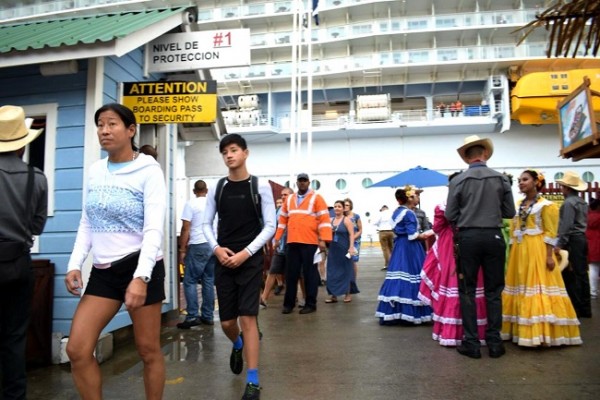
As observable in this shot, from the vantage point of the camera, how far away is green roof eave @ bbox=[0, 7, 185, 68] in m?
4.35

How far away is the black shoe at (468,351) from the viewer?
4.34m

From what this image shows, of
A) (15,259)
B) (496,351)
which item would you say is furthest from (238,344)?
(496,351)

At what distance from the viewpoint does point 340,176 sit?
3181 cm

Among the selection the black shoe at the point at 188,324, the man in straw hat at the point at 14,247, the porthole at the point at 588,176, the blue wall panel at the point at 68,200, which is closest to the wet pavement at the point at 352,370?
the black shoe at the point at 188,324

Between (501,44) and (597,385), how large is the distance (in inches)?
1273

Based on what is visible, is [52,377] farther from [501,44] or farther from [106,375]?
[501,44]

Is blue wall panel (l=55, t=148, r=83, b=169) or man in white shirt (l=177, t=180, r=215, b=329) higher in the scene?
blue wall panel (l=55, t=148, r=83, b=169)

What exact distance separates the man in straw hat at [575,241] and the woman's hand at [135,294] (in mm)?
5597

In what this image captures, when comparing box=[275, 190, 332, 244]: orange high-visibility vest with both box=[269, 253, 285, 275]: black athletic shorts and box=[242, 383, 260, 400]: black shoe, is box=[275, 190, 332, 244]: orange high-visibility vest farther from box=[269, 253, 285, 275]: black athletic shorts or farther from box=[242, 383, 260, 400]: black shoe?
box=[242, 383, 260, 400]: black shoe

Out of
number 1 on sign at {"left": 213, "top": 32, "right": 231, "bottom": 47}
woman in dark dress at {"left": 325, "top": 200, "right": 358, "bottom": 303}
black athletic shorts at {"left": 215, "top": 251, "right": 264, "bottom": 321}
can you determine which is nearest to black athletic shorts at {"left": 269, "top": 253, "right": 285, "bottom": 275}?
woman in dark dress at {"left": 325, "top": 200, "right": 358, "bottom": 303}

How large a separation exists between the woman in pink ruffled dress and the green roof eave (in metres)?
3.82

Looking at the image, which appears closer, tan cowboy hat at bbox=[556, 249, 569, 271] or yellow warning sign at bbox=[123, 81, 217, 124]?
yellow warning sign at bbox=[123, 81, 217, 124]

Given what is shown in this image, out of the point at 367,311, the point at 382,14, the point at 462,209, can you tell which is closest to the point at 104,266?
the point at 462,209

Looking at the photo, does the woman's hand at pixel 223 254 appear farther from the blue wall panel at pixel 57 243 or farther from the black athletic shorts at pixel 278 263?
the black athletic shorts at pixel 278 263
